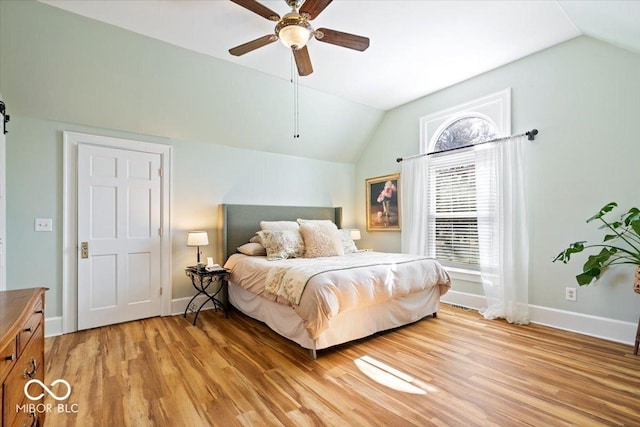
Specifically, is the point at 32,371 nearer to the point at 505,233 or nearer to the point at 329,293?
the point at 329,293

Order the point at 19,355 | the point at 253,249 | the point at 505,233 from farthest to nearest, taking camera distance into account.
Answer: the point at 253,249
the point at 505,233
the point at 19,355

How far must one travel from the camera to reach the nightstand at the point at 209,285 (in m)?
3.51

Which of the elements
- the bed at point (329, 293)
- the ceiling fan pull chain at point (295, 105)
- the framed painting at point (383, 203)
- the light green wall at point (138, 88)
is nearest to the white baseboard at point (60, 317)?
the bed at point (329, 293)

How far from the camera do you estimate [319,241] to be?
369cm

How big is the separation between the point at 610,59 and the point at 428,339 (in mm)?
3148

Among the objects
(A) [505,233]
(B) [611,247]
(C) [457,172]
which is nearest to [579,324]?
(B) [611,247]

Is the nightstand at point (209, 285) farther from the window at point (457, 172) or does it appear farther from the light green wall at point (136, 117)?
the window at point (457, 172)

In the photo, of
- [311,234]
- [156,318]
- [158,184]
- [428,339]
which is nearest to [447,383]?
[428,339]

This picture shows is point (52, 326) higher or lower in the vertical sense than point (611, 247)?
lower

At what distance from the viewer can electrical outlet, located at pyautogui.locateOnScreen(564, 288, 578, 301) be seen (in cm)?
300

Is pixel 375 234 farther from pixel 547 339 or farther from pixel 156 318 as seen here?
pixel 156 318

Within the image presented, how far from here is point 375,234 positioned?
5.13m

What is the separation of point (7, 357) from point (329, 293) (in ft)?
5.95

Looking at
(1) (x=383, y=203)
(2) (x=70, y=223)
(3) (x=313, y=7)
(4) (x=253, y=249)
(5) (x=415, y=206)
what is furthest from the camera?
(1) (x=383, y=203)
